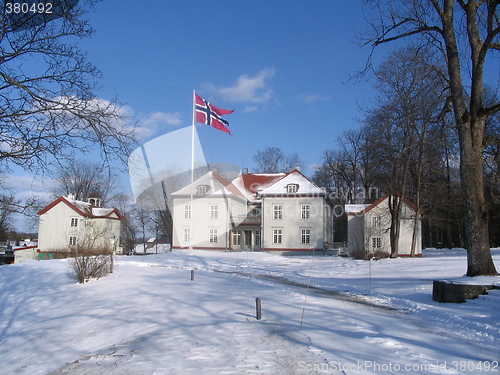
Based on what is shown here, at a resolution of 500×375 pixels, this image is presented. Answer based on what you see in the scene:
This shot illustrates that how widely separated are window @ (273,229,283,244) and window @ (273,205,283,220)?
1.48 m

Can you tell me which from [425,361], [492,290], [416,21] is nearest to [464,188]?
[492,290]

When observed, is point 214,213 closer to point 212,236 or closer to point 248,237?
point 212,236

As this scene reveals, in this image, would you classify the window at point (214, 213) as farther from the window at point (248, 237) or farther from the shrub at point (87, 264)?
the shrub at point (87, 264)

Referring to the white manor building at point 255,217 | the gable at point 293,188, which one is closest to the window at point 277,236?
the white manor building at point 255,217

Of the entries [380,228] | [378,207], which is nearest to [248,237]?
[380,228]

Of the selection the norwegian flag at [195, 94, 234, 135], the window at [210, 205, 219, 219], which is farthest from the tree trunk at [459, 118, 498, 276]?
the window at [210, 205, 219, 219]

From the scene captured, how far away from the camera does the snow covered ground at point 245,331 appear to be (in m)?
5.96

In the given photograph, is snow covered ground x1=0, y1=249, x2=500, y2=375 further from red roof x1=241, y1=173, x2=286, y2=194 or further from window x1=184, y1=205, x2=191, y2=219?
red roof x1=241, y1=173, x2=286, y2=194

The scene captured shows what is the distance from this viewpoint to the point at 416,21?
43.7ft

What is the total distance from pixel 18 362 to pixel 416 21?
14.3m

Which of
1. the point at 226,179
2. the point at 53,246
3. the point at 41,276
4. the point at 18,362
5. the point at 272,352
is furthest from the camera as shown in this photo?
the point at 226,179

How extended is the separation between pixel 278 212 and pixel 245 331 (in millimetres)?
39185

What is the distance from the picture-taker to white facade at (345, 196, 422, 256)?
38.1 m

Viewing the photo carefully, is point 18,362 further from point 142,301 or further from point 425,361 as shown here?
point 425,361
